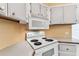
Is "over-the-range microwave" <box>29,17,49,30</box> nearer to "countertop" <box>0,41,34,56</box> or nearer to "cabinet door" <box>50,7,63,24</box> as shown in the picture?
"cabinet door" <box>50,7,63,24</box>

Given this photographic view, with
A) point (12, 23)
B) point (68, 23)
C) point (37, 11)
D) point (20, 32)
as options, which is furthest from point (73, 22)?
point (12, 23)

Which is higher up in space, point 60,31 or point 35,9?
point 35,9

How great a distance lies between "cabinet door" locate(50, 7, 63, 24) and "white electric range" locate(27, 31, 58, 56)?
0.58m

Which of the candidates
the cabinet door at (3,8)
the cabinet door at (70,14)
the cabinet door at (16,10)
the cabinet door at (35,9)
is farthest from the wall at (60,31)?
the cabinet door at (3,8)

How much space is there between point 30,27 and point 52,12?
3.96 ft

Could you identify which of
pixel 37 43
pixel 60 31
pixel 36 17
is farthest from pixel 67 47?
pixel 37 43

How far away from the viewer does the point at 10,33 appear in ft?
6.70

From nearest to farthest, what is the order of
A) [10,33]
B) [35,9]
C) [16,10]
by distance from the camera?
1. [16,10]
2. [10,33]
3. [35,9]

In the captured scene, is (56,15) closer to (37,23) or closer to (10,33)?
(37,23)

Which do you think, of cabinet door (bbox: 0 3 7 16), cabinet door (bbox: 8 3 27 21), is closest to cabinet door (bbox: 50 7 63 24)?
cabinet door (bbox: 8 3 27 21)

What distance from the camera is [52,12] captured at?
3.34 meters

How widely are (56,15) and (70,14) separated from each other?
372 millimetres

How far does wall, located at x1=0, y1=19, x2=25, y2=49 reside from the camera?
5.91 ft

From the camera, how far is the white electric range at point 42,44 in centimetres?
166
